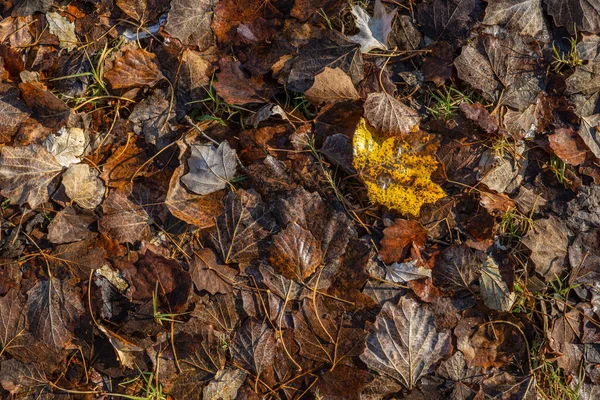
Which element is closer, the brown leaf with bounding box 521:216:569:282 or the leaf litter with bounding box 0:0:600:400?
the leaf litter with bounding box 0:0:600:400

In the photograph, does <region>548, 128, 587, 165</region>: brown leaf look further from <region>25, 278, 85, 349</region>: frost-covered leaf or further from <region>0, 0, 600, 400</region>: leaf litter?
<region>25, 278, 85, 349</region>: frost-covered leaf

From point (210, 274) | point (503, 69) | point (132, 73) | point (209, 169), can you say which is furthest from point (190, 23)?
point (503, 69)

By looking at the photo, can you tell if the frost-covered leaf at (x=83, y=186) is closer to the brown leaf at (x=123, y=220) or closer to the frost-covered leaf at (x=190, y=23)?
the brown leaf at (x=123, y=220)

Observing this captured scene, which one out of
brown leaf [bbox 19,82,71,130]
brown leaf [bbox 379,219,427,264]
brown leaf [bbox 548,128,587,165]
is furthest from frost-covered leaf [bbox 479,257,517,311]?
brown leaf [bbox 19,82,71,130]

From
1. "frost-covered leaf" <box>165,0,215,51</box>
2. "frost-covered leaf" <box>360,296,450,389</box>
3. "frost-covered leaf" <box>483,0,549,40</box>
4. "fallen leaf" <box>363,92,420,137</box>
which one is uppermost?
"frost-covered leaf" <box>483,0,549,40</box>

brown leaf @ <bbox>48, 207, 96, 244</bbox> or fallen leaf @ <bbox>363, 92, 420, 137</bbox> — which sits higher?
fallen leaf @ <bbox>363, 92, 420, 137</bbox>

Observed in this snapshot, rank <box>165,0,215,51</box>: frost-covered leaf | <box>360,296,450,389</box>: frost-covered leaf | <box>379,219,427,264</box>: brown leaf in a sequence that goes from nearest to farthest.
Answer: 1. <box>360,296,450,389</box>: frost-covered leaf
2. <box>379,219,427,264</box>: brown leaf
3. <box>165,0,215,51</box>: frost-covered leaf

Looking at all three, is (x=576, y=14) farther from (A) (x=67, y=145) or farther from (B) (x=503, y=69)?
(A) (x=67, y=145)
